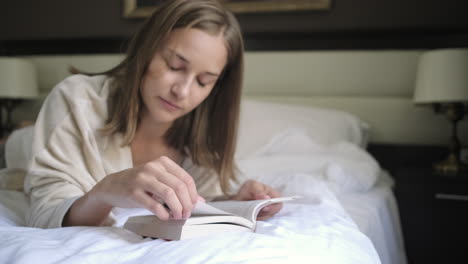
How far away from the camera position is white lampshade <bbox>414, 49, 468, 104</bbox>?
1.67 m

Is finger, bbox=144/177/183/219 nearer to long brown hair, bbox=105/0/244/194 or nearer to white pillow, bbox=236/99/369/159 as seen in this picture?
long brown hair, bbox=105/0/244/194

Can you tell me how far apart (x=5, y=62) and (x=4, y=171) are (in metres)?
1.35

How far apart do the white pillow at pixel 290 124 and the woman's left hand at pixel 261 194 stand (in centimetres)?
75

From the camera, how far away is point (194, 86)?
1.03 m

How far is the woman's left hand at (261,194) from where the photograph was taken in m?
0.86

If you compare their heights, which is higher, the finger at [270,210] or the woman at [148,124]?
the woman at [148,124]

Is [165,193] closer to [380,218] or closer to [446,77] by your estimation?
[380,218]

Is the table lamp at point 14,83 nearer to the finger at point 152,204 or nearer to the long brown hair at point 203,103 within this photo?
the long brown hair at point 203,103

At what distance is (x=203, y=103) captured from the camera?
122 cm

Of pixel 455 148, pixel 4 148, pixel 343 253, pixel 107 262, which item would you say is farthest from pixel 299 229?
pixel 455 148

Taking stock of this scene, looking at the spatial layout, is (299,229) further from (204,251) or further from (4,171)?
(4,171)

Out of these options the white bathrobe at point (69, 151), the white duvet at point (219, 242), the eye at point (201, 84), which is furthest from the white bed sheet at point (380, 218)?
the white bathrobe at point (69, 151)

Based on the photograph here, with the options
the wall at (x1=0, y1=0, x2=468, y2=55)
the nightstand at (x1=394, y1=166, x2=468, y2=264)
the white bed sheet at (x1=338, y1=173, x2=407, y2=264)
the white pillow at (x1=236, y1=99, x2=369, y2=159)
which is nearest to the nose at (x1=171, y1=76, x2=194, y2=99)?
the white bed sheet at (x1=338, y1=173, x2=407, y2=264)

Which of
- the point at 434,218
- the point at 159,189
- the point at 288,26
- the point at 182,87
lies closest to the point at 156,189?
the point at 159,189
